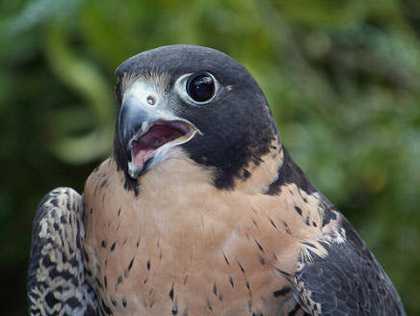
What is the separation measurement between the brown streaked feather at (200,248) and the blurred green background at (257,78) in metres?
1.24

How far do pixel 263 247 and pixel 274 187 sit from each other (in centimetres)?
21

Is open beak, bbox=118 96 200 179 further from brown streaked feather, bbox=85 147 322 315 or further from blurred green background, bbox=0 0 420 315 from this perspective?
blurred green background, bbox=0 0 420 315

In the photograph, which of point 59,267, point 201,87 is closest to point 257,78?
point 201,87

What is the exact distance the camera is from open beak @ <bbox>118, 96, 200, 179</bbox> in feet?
7.68

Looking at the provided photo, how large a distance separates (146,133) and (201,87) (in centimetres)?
23

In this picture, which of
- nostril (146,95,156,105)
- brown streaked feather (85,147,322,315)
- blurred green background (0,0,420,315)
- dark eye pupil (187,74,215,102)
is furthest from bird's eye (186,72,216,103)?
blurred green background (0,0,420,315)

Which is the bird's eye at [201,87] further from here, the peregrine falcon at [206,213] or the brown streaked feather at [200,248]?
the brown streaked feather at [200,248]

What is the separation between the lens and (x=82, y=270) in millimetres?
2834

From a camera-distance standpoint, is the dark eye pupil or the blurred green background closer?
the dark eye pupil

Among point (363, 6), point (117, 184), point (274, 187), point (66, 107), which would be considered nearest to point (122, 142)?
point (117, 184)

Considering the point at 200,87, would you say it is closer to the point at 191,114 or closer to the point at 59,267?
the point at 191,114

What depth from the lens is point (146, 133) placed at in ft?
8.03

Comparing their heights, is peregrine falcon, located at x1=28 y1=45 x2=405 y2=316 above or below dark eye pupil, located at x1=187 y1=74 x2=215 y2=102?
below

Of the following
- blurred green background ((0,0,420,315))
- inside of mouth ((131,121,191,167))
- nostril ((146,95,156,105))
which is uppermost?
nostril ((146,95,156,105))
